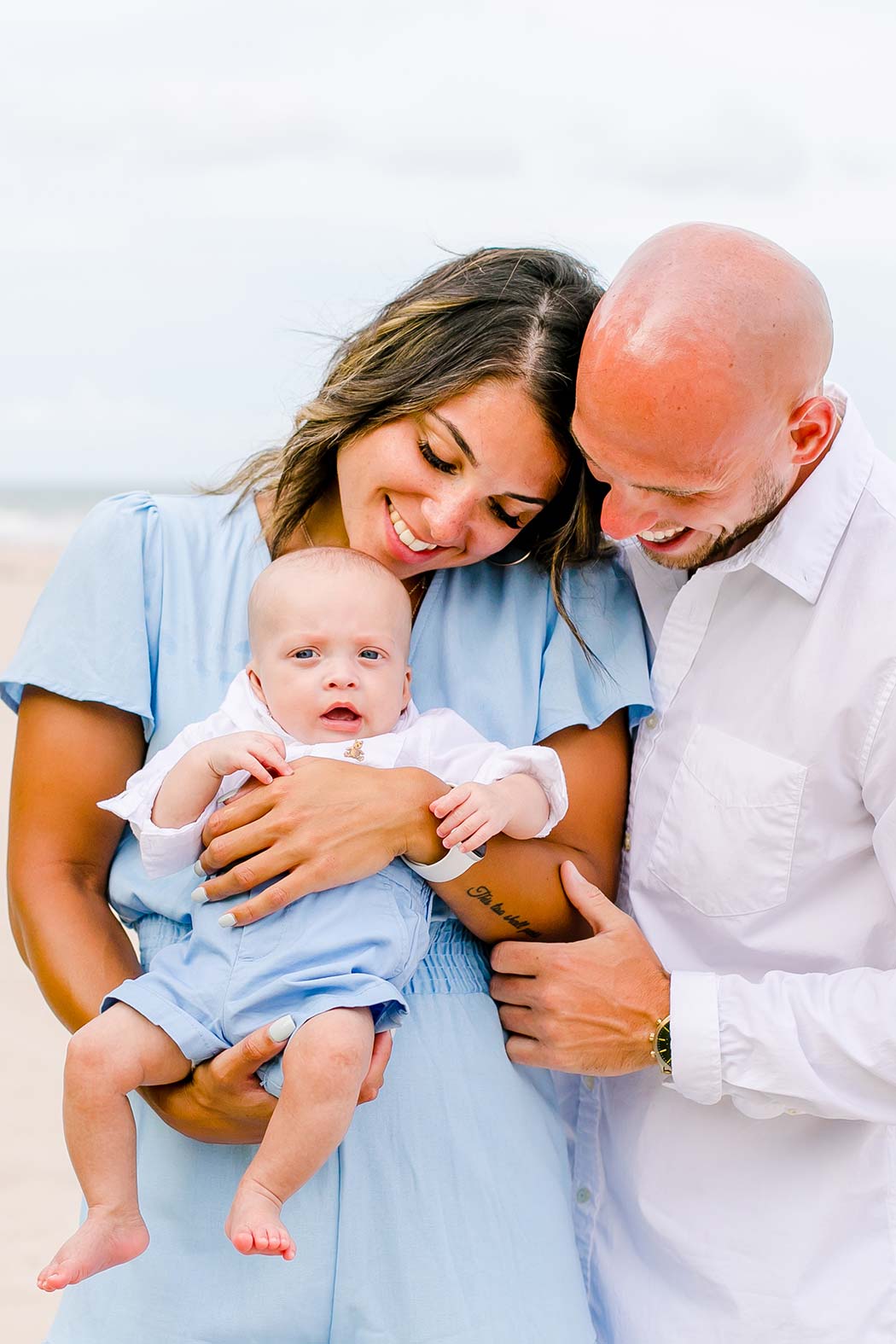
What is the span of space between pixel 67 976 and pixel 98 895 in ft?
0.53

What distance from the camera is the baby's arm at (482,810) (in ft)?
6.53

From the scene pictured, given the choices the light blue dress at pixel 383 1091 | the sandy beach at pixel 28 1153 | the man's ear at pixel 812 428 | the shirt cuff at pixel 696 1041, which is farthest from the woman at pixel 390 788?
the sandy beach at pixel 28 1153

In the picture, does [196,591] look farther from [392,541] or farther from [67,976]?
[67,976]

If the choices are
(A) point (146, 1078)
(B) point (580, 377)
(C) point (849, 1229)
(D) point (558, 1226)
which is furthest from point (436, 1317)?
(B) point (580, 377)

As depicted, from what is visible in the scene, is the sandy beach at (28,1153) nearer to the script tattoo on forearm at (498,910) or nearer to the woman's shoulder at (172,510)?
the script tattoo on forearm at (498,910)

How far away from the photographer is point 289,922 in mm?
1984

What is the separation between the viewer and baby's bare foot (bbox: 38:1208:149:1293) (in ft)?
5.58

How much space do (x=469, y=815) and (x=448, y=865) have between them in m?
0.12

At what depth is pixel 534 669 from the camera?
93.4 inches

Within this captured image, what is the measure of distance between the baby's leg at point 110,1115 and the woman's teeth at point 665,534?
1.12m

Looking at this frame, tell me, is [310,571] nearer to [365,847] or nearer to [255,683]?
[255,683]

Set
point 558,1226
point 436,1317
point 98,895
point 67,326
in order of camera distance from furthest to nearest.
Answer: point 67,326 < point 98,895 < point 558,1226 < point 436,1317

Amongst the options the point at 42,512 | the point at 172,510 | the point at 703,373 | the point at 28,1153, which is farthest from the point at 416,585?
the point at 42,512

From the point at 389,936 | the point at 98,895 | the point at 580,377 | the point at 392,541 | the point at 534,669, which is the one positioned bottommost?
the point at 98,895
